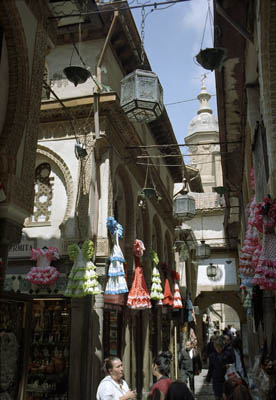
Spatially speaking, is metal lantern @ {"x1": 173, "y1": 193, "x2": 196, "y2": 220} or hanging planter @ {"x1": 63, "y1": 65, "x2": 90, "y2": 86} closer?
hanging planter @ {"x1": 63, "y1": 65, "x2": 90, "y2": 86}

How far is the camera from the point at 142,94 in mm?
7219

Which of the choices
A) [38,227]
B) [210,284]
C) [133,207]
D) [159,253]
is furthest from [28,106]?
[210,284]

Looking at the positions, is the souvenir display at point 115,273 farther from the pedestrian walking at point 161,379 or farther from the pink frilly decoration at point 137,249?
the pedestrian walking at point 161,379

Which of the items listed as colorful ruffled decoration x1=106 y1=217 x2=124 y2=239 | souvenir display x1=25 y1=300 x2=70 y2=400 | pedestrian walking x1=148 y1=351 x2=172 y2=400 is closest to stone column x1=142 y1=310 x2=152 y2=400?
souvenir display x1=25 y1=300 x2=70 y2=400

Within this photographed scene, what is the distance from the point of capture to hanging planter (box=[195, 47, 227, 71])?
21.4ft

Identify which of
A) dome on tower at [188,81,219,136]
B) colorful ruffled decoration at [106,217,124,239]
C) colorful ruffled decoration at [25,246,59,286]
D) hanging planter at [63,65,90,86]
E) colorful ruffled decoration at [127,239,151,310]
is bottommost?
colorful ruffled decoration at [127,239,151,310]

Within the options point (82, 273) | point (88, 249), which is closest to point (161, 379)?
point (82, 273)

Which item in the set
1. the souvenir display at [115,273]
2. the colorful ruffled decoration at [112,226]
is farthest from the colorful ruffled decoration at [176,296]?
the colorful ruffled decoration at [112,226]

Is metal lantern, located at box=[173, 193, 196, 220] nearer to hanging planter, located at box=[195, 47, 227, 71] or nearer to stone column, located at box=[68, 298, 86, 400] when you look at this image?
stone column, located at box=[68, 298, 86, 400]

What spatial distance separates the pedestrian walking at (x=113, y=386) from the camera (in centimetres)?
457

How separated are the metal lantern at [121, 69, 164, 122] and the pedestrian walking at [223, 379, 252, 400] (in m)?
4.85

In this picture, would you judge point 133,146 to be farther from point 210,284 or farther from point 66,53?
point 210,284

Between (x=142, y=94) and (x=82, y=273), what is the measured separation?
3.78 m

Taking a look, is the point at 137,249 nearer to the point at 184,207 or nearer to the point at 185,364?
the point at 184,207
